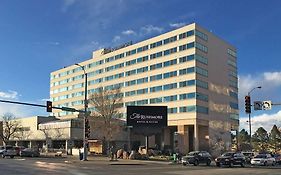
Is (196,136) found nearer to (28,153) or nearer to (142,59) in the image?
(142,59)

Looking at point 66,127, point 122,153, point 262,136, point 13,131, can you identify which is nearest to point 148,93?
point 66,127

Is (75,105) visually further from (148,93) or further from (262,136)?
(262,136)

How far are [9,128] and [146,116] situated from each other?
57.5m

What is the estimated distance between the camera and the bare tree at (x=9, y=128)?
108025 millimetres

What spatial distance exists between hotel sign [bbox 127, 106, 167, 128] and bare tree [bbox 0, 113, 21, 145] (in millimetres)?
54999

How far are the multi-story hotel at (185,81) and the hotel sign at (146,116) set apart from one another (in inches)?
1266

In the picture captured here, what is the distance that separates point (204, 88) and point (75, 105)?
175 feet

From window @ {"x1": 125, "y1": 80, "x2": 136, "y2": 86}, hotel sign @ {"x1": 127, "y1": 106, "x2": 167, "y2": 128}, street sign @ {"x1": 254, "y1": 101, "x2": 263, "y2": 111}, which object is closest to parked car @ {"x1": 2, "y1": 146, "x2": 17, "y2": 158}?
hotel sign @ {"x1": 127, "y1": 106, "x2": 167, "y2": 128}

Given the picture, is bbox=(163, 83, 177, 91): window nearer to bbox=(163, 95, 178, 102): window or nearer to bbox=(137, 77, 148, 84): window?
bbox=(163, 95, 178, 102): window

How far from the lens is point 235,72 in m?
117

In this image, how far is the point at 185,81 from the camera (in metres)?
97.3

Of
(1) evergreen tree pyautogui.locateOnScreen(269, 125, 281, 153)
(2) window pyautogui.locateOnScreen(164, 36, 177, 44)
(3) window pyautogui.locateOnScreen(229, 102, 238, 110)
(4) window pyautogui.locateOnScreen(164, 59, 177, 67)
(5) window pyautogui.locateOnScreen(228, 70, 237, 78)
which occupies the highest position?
(2) window pyautogui.locateOnScreen(164, 36, 177, 44)

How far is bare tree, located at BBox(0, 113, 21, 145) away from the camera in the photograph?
108025mm

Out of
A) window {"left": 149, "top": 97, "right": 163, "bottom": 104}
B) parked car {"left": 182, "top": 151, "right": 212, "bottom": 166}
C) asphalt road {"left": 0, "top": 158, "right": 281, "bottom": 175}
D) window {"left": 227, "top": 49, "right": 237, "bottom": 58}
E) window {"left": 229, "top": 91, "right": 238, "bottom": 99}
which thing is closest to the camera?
asphalt road {"left": 0, "top": 158, "right": 281, "bottom": 175}
